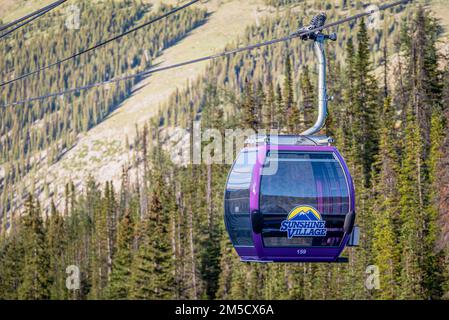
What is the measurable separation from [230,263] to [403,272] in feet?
119

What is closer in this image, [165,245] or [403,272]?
[403,272]

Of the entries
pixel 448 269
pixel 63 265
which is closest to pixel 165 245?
pixel 448 269

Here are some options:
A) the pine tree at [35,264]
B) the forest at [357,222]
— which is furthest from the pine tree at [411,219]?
the pine tree at [35,264]

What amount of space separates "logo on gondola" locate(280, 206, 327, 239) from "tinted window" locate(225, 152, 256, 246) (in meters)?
0.85

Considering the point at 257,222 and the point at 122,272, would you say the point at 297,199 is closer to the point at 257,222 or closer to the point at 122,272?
the point at 257,222

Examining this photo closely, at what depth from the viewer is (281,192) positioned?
2150 centimetres

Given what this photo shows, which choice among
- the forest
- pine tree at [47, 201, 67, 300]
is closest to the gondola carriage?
the forest

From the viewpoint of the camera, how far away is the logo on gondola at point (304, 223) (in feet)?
70.3

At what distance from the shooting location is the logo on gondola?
21438 mm

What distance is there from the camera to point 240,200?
22.1 meters

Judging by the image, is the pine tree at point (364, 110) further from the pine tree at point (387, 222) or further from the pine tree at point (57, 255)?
the pine tree at point (57, 255)

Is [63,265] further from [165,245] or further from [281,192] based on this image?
[281,192]

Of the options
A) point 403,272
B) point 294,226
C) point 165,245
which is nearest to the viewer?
point 294,226

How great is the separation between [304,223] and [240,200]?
4.81 ft
